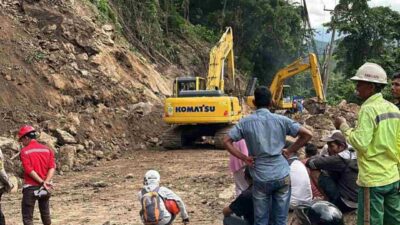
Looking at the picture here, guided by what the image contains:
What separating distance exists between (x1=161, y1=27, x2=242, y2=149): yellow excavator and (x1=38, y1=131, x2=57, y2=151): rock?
380 cm

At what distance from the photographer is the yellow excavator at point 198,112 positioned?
17.0 meters

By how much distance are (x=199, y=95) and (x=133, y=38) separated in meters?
9.92

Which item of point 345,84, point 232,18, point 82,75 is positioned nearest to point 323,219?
point 82,75

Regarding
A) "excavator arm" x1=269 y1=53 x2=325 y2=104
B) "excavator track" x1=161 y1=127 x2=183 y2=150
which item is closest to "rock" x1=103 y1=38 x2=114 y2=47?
"excavator track" x1=161 y1=127 x2=183 y2=150

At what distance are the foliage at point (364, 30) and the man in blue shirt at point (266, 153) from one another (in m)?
38.1

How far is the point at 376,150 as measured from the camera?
4836 mm

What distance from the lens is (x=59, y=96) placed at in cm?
1770

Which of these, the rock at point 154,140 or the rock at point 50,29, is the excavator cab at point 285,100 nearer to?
the rock at point 154,140

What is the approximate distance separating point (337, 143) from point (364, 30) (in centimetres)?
3855

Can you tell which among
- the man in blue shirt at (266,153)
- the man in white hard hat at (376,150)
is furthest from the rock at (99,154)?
the man in white hard hat at (376,150)

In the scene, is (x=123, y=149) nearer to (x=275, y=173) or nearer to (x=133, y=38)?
(x=133, y=38)

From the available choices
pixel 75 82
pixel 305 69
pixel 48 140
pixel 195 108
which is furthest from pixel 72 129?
pixel 305 69

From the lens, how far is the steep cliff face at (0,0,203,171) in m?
16.1

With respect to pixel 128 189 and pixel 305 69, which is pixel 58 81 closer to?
pixel 128 189
